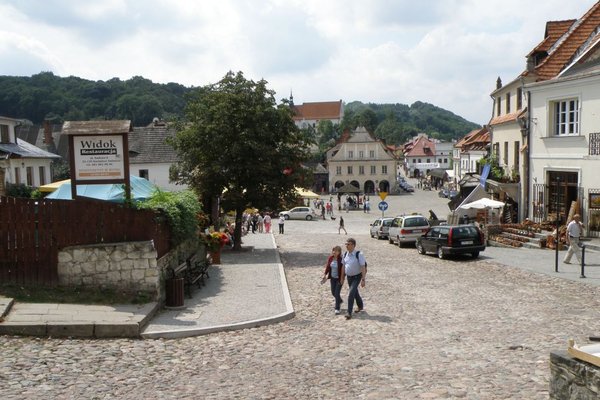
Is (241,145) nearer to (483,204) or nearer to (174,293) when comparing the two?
(174,293)

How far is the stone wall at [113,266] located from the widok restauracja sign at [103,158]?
94.9 inches

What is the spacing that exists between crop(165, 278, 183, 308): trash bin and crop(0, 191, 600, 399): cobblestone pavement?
2.29 m

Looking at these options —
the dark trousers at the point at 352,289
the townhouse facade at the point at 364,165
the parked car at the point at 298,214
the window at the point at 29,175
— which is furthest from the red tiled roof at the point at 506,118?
the townhouse facade at the point at 364,165

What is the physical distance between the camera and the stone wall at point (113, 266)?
1203 centimetres

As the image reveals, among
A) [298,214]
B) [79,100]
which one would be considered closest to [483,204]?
[298,214]

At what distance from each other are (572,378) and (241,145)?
753 inches

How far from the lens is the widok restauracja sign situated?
545 inches

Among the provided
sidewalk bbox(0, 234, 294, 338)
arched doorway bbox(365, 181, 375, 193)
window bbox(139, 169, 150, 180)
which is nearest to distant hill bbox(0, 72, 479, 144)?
arched doorway bbox(365, 181, 375, 193)

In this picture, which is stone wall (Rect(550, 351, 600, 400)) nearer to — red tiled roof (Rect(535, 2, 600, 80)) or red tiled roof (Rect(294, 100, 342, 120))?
red tiled roof (Rect(535, 2, 600, 80))

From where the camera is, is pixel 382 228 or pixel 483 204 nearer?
pixel 483 204

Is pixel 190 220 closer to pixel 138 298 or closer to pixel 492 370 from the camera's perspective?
pixel 138 298

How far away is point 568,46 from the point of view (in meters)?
28.2

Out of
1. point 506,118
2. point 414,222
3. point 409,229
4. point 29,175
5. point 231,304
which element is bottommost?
point 231,304

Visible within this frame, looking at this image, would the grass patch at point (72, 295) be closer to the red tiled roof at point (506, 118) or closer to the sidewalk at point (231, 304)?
the sidewalk at point (231, 304)
